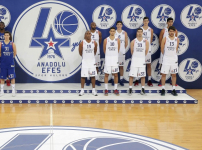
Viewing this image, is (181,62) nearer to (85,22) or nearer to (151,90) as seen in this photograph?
(151,90)

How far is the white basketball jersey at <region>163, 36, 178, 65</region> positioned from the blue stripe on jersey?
4.03m

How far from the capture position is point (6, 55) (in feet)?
26.8

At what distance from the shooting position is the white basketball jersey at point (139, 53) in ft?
27.2

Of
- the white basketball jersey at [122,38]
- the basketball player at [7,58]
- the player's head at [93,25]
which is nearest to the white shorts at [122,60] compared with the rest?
Result: the white basketball jersey at [122,38]

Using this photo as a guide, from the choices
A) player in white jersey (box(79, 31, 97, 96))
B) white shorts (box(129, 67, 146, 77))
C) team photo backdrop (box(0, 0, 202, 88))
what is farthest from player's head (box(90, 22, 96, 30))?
white shorts (box(129, 67, 146, 77))

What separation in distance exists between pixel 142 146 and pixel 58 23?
5318mm

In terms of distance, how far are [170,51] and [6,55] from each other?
4252 millimetres

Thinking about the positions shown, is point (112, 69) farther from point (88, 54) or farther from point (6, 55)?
point (6, 55)

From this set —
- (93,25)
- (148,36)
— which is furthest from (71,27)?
(148,36)

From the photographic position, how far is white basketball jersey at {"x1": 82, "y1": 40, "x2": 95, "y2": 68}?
8188 mm

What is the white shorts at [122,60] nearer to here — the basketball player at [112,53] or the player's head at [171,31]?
the basketball player at [112,53]

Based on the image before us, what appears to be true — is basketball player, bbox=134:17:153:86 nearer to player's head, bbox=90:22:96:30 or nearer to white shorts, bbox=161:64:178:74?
white shorts, bbox=161:64:178:74

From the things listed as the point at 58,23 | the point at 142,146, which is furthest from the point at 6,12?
the point at 142,146

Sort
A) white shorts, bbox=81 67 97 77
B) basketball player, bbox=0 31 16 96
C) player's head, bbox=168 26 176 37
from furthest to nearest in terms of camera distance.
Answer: white shorts, bbox=81 67 97 77 < basketball player, bbox=0 31 16 96 < player's head, bbox=168 26 176 37
